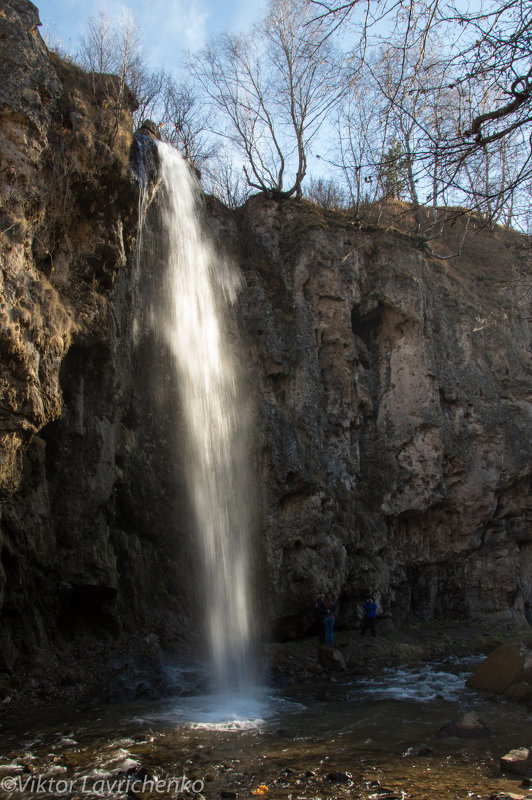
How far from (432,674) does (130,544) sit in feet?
22.4

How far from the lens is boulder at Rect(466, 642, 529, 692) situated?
9547 mm

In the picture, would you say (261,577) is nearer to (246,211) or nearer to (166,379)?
(166,379)

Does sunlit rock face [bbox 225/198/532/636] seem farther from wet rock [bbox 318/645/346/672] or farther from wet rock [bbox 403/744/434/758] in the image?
wet rock [bbox 403/744/434/758]

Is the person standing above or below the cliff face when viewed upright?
below

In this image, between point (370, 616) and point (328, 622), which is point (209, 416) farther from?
point (370, 616)

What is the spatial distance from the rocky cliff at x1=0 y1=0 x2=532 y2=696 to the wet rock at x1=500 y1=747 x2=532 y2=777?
537 centimetres

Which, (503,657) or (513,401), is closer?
(503,657)

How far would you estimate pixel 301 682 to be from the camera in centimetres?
1083

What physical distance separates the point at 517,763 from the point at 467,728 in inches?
62.8

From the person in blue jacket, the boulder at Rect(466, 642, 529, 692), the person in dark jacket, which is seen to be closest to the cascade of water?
the person in dark jacket

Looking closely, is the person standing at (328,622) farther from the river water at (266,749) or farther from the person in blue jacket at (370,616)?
the river water at (266,749)

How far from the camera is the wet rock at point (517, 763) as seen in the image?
5195 mm

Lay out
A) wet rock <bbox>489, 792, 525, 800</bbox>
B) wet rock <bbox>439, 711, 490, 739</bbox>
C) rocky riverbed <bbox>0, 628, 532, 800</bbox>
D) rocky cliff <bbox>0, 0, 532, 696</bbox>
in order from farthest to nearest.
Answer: rocky cliff <bbox>0, 0, 532, 696</bbox>, wet rock <bbox>439, 711, 490, 739</bbox>, rocky riverbed <bbox>0, 628, 532, 800</bbox>, wet rock <bbox>489, 792, 525, 800</bbox>

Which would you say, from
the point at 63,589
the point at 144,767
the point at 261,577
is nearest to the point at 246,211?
the point at 261,577
